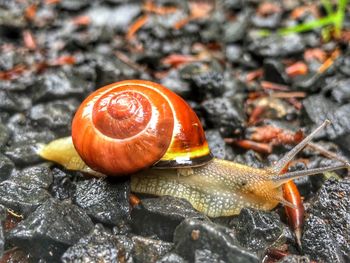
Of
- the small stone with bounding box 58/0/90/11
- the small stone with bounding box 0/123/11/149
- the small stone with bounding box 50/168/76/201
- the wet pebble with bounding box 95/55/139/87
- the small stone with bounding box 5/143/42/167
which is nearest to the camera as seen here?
the small stone with bounding box 50/168/76/201

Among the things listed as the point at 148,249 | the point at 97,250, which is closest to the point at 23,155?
the point at 97,250

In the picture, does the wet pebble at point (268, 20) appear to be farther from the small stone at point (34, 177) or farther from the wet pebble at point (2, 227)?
the wet pebble at point (2, 227)

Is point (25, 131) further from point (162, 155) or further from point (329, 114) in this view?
point (329, 114)

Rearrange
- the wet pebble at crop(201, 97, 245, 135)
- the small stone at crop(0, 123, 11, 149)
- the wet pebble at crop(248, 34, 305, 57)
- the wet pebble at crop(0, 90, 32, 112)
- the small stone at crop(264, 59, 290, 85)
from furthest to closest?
the wet pebble at crop(248, 34, 305, 57), the small stone at crop(264, 59, 290, 85), the wet pebble at crop(0, 90, 32, 112), the wet pebble at crop(201, 97, 245, 135), the small stone at crop(0, 123, 11, 149)

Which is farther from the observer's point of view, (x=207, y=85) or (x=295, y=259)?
(x=207, y=85)

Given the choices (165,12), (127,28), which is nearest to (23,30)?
(127,28)

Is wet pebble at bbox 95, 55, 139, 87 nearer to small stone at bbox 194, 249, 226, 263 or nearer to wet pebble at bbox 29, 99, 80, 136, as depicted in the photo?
wet pebble at bbox 29, 99, 80, 136

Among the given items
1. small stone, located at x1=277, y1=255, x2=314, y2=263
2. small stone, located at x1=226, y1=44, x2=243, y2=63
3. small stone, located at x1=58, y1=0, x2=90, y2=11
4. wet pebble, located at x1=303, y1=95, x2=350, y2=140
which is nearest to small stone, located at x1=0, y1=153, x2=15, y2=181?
small stone, located at x1=277, y1=255, x2=314, y2=263

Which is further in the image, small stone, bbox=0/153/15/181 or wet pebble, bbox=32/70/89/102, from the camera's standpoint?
wet pebble, bbox=32/70/89/102
